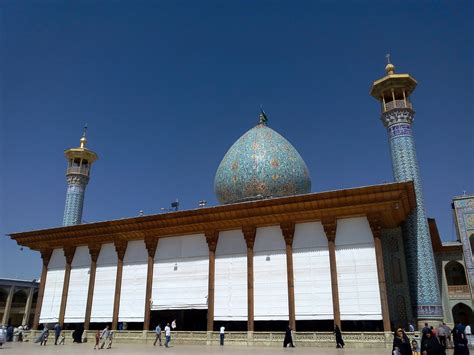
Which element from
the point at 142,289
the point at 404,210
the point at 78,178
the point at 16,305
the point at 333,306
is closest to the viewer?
the point at 333,306

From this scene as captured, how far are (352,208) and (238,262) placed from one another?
5357 millimetres

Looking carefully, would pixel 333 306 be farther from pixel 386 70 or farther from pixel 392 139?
pixel 386 70

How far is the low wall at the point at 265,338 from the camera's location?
14250 millimetres

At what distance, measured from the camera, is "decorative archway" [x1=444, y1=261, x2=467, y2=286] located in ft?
92.9

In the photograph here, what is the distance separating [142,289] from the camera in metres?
19.1

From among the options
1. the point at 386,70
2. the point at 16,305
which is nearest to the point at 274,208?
the point at 386,70

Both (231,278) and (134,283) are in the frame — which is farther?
(134,283)

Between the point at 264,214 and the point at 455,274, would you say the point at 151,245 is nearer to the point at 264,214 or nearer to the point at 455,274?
the point at 264,214

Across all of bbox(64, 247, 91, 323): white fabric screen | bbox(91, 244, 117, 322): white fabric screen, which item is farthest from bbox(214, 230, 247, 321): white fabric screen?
bbox(64, 247, 91, 323): white fabric screen

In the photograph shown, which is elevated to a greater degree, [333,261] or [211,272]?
[333,261]

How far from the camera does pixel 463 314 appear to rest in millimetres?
27078

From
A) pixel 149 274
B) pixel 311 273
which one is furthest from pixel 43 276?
pixel 311 273

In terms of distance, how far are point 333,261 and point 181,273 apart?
6.95 meters

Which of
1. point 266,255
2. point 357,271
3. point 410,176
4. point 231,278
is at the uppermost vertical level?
point 410,176
